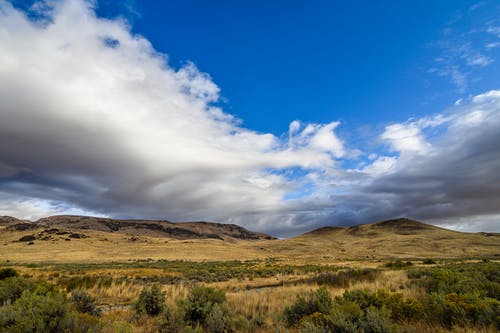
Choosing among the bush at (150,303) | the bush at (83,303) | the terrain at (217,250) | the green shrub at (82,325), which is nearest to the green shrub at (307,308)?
the bush at (150,303)

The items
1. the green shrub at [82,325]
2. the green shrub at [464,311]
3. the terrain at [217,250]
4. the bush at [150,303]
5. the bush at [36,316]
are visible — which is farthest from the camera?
the terrain at [217,250]

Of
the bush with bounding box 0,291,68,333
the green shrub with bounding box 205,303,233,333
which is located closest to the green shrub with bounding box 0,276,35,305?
the bush with bounding box 0,291,68,333

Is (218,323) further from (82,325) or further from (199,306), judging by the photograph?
(82,325)

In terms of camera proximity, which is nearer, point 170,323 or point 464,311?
point 464,311

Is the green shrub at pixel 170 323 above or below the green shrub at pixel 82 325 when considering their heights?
below

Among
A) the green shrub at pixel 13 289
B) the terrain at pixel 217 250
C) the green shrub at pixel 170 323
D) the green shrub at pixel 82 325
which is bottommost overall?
the green shrub at pixel 170 323

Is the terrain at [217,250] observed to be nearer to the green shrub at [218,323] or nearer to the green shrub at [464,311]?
the green shrub at [464,311]

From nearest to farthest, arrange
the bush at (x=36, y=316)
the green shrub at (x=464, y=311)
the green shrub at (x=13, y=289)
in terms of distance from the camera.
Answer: the bush at (x=36, y=316) < the green shrub at (x=464, y=311) < the green shrub at (x=13, y=289)

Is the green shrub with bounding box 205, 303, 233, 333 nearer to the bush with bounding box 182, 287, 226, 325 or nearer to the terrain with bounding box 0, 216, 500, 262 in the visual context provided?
the bush with bounding box 182, 287, 226, 325

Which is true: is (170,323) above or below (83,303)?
below

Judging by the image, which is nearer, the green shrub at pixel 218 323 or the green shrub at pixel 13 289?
the green shrub at pixel 218 323

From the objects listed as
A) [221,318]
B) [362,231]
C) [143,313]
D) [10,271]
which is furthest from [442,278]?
[362,231]

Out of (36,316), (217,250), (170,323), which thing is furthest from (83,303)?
(217,250)

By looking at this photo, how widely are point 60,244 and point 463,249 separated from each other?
11338 centimetres
